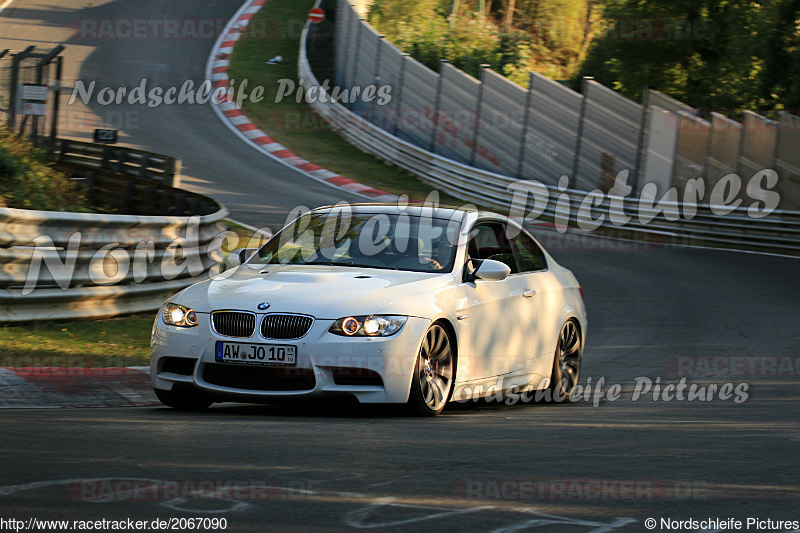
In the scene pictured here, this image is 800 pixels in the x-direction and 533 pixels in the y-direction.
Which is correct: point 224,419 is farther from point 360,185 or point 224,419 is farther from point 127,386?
point 360,185

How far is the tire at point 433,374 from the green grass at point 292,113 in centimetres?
2069

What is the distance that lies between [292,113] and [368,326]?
98.5ft

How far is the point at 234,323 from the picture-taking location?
23.2 feet

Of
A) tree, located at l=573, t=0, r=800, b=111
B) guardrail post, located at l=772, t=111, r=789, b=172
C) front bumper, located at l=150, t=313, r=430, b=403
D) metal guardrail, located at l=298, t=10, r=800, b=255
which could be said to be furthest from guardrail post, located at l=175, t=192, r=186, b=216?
tree, located at l=573, t=0, r=800, b=111

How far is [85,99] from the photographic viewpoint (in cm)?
3550

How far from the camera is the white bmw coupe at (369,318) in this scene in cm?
694

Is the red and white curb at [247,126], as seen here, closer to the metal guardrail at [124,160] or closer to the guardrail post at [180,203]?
the metal guardrail at [124,160]

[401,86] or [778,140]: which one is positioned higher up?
[401,86]

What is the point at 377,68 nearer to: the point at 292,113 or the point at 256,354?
the point at 292,113

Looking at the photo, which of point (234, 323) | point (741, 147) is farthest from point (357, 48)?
point (234, 323)

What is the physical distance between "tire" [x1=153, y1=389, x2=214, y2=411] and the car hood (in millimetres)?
616

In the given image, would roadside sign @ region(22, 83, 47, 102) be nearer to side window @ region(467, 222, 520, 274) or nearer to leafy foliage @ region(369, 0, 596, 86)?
side window @ region(467, 222, 520, 274)

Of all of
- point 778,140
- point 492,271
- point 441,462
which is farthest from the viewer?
point 778,140

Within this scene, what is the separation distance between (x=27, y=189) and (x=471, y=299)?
7.35 meters
